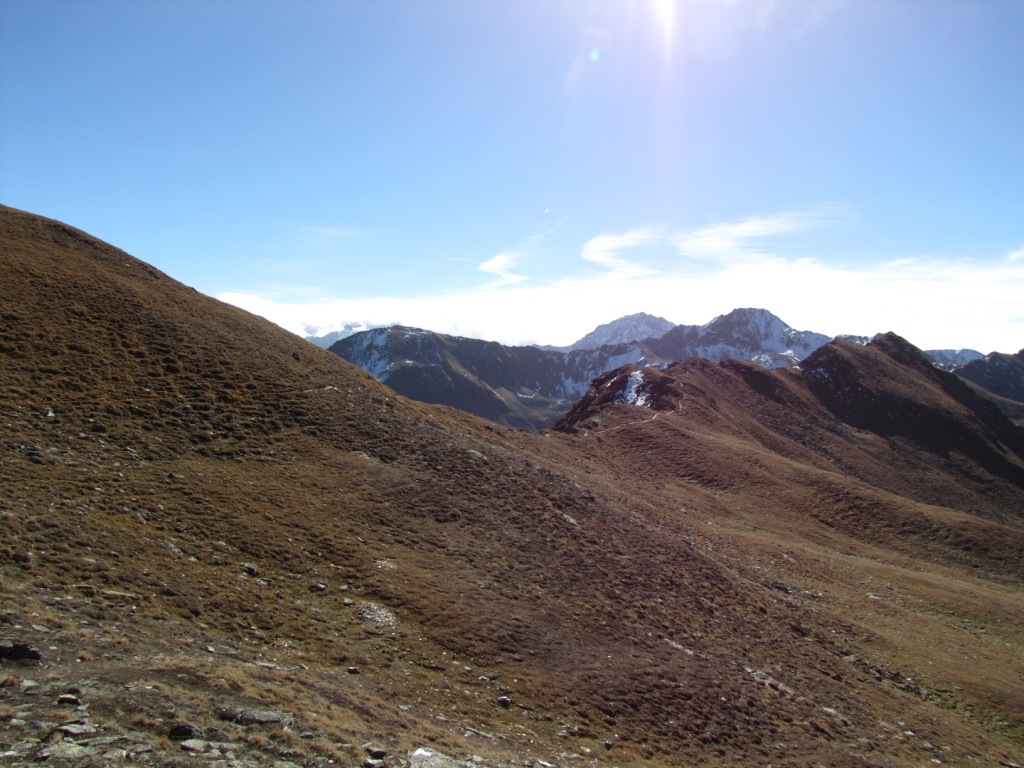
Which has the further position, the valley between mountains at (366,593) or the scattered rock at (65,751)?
the valley between mountains at (366,593)

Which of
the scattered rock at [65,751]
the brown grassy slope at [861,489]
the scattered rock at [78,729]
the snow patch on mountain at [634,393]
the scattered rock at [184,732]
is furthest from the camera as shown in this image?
the snow patch on mountain at [634,393]

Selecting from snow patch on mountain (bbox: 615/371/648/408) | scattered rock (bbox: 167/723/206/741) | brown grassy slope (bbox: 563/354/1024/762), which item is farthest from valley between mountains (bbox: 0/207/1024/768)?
snow patch on mountain (bbox: 615/371/648/408)

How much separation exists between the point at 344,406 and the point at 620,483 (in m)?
27.6

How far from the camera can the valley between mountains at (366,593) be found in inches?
462

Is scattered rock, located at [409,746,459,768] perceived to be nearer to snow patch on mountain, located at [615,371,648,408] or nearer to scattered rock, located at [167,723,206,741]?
scattered rock, located at [167,723,206,741]

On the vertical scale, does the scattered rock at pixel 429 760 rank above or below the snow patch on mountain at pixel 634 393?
below

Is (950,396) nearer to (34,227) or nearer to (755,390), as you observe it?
(755,390)

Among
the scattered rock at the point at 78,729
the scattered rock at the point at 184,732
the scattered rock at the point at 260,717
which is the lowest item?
the scattered rock at the point at 260,717

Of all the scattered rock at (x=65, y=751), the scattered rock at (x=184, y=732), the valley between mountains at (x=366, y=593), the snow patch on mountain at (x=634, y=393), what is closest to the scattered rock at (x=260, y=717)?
the valley between mountains at (x=366, y=593)

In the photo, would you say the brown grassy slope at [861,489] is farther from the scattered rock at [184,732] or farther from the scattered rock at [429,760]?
the scattered rock at [184,732]

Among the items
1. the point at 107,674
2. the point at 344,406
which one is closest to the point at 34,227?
the point at 344,406

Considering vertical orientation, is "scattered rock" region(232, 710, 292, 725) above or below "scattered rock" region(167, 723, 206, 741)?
below

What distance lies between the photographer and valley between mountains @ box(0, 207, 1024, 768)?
38.5 ft

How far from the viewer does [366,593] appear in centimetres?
1942
